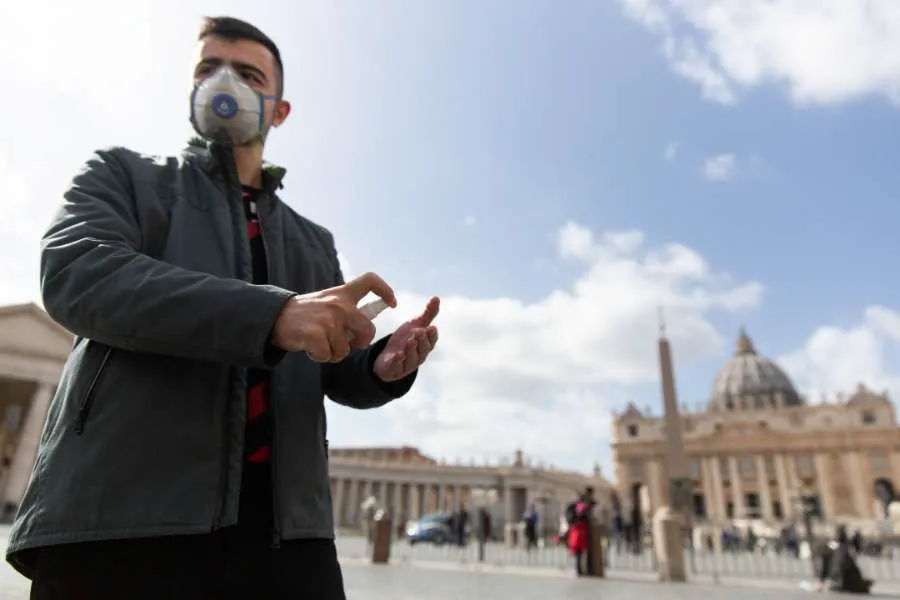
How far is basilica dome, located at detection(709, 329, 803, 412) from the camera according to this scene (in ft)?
315

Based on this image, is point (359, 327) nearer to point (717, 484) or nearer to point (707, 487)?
point (717, 484)

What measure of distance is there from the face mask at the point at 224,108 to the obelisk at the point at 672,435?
2628 cm

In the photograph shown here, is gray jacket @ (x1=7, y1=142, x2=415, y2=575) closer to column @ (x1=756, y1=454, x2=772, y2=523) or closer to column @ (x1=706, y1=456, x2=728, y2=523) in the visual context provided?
column @ (x1=706, y1=456, x2=728, y2=523)

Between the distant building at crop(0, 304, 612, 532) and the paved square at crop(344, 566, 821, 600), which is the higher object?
the distant building at crop(0, 304, 612, 532)

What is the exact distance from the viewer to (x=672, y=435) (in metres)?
26.5

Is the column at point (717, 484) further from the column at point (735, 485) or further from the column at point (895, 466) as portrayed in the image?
the column at point (895, 466)

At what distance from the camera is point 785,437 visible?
78.8m

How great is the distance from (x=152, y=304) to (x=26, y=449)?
39490 mm

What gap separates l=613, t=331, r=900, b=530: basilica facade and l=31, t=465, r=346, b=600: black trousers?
248 feet

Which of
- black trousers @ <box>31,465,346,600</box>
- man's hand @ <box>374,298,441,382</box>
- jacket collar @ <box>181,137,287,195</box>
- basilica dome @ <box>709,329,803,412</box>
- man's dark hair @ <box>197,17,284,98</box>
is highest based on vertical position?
basilica dome @ <box>709,329,803,412</box>

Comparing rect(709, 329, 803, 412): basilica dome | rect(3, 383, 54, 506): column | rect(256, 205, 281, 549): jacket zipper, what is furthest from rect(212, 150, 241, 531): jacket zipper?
rect(709, 329, 803, 412): basilica dome

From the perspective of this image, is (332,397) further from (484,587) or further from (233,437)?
(484,587)

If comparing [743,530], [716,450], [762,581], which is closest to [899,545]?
[743,530]

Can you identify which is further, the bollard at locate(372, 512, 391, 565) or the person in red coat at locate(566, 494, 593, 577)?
the bollard at locate(372, 512, 391, 565)
